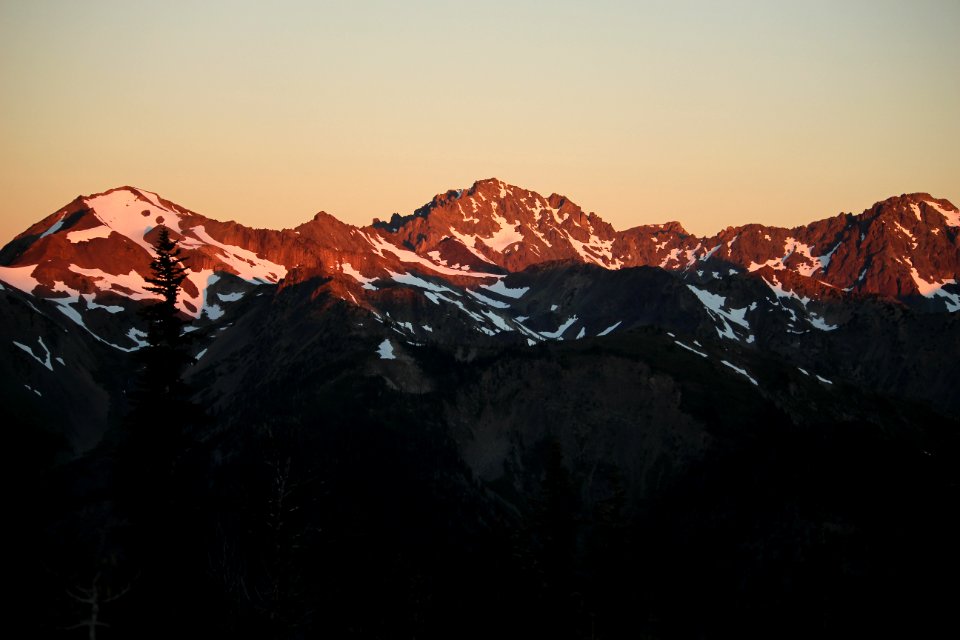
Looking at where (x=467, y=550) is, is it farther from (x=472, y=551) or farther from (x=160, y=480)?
(x=160, y=480)

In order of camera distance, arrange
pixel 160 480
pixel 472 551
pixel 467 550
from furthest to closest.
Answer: pixel 467 550 < pixel 472 551 < pixel 160 480

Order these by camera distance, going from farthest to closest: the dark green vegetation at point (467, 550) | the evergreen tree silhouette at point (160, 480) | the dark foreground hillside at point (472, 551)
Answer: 1. the evergreen tree silhouette at point (160, 480)
2. the dark green vegetation at point (467, 550)
3. the dark foreground hillside at point (472, 551)

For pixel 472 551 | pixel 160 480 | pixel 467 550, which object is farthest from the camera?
pixel 467 550

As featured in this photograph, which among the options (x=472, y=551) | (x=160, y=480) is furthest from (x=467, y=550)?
(x=160, y=480)

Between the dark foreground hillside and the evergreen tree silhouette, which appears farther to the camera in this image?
the evergreen tree silhouette

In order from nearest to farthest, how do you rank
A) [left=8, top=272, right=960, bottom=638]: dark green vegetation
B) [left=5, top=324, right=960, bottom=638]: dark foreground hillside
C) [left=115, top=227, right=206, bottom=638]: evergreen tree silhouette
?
1. [left=5, top=324, right=960, bottom=638]: dark foreground hillside
2. [left=8, top=272, right=960, bottom=638]: dark green vegetation
3. [left=115, top=227, right=206, bottom=638]: evergreen tree silhouette

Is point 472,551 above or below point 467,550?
below

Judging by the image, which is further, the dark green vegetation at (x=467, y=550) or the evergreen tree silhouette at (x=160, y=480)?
the evergreen tree silhouette at (x=160, y=480)

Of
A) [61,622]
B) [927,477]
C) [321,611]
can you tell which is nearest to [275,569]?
[61,622]

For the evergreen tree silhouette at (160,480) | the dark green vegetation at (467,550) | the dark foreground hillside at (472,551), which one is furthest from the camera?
the evergreen tree silhouette at (160,480)

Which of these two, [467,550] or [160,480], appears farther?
[467,550]

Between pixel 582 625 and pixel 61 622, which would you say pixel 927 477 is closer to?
pixel 582 625

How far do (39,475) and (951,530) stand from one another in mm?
121604

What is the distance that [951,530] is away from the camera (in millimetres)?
147000
